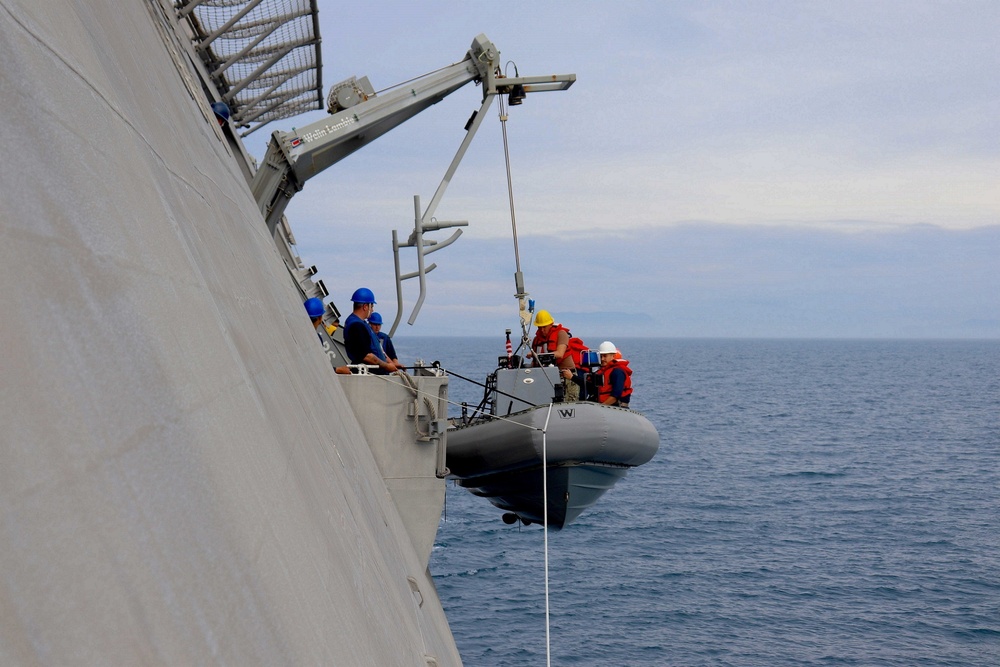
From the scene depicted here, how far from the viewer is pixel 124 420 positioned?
1.29 meters

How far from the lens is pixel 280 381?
10.5 feet

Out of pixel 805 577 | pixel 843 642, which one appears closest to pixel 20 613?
pixel 843 642

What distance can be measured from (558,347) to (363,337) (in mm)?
3738

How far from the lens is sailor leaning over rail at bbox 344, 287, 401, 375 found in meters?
9.26

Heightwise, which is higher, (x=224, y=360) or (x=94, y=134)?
(x=94, y=134)

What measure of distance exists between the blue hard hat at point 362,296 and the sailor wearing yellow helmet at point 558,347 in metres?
3.17

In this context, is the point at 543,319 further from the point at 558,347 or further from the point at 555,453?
the point at 555,453

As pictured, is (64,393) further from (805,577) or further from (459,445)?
(805,577)

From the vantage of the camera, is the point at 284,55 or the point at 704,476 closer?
the point at 284,55

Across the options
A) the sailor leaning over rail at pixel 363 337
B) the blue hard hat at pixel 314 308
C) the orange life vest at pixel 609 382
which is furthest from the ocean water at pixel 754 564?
the sailor leaning over rail at pixel 363 337

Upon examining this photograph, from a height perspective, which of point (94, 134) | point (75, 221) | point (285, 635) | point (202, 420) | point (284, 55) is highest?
point (284, 55)

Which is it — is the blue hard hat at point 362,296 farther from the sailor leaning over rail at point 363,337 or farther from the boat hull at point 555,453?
the boat hull at point 555,453

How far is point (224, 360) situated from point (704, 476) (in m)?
35.0

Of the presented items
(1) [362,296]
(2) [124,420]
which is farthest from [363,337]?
(2) [124,420]
